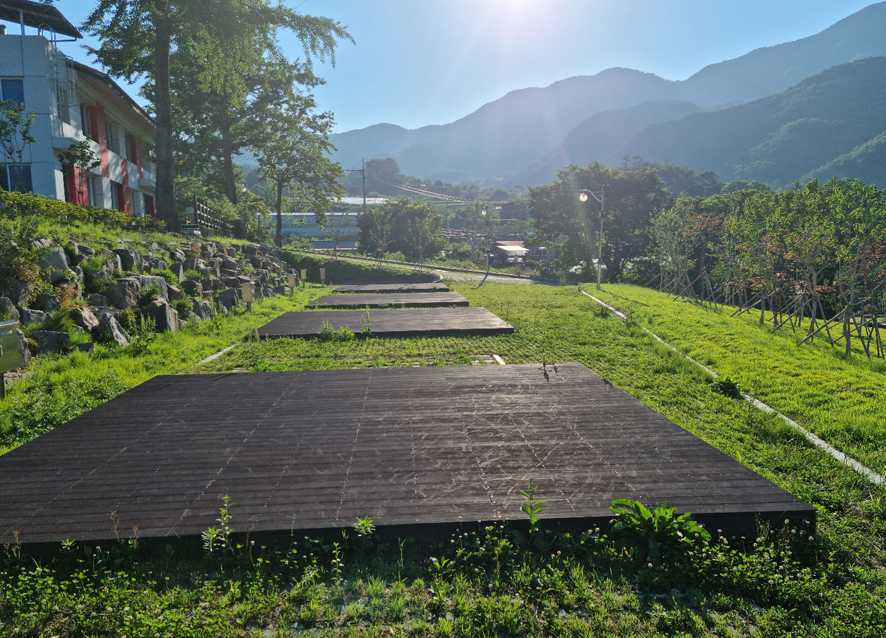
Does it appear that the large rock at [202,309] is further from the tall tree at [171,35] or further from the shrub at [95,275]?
the tall tree at [171,35]

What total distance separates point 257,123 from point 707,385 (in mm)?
32615

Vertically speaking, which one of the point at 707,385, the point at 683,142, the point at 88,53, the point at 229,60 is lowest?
the point at 707,385

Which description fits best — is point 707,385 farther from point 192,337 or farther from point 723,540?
point 192,337

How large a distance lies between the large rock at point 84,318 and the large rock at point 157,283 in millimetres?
2107

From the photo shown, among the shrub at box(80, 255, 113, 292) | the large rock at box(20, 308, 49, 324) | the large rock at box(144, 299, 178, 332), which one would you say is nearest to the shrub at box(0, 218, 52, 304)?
the large rock at box(20, 308, 49, 324)

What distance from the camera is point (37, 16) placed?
19562 millimetres

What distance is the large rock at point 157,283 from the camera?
37.5ft

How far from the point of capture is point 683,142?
19600 cm

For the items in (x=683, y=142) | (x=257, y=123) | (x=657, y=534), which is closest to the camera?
(x=657, y=534)

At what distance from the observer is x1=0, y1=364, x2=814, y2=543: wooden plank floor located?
3.79m

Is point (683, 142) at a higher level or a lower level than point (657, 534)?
higher

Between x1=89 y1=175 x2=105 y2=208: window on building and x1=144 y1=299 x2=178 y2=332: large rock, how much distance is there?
50.8ft

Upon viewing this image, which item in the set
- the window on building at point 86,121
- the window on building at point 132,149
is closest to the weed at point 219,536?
the window on building at point 86,121

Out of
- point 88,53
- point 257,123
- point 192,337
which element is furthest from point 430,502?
point 257,123
